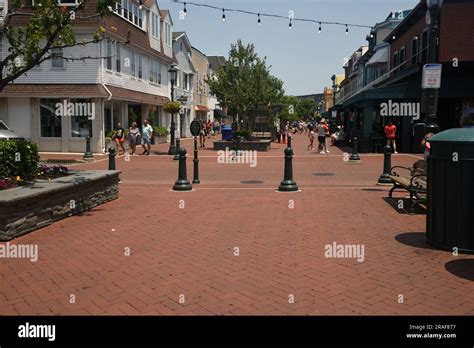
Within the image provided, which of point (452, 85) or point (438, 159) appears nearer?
point (438, 159)

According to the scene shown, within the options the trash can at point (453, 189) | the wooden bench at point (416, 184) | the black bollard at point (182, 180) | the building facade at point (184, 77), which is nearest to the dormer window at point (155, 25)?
the building facade at point (184, 77)

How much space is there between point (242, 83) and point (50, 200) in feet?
78.4

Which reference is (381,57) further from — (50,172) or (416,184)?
(50,172)

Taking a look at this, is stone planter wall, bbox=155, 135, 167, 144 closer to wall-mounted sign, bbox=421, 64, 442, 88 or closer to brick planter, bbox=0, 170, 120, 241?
brick planter, bbox=0, 170, 120, 241

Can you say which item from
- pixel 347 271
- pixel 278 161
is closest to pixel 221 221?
pixel 347 271

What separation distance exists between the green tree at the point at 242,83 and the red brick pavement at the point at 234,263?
2082 cm

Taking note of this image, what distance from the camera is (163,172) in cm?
1692

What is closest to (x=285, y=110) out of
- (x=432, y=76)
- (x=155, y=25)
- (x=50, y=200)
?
(x=155, y=25)

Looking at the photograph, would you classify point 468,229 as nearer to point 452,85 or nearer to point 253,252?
point 253,252

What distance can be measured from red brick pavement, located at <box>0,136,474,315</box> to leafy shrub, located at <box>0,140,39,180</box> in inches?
49.2

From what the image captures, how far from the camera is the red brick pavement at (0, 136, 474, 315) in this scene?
14.9ft

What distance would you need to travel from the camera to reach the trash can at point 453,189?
586 cm

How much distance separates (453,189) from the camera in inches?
235
